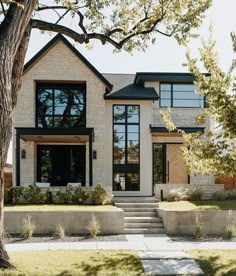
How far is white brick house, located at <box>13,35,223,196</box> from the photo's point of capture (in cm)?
2056

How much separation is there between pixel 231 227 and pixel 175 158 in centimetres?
877

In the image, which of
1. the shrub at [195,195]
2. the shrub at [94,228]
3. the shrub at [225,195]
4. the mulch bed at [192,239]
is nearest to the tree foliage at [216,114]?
the mulch bed at [192,239]

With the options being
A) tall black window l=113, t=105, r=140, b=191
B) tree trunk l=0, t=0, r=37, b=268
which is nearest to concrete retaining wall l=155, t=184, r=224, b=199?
tall black window l=113, t=105, r=140, b=191

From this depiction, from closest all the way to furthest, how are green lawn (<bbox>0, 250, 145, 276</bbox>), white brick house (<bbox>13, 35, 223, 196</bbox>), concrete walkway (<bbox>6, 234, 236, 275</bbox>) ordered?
green lawn (<bbox>0, 250, 145, 276</bbox>) < concrete walkway (<bbox>6, 234, 236, 275</bbox>) < white brick house (<bbox>13, 35, 223, 196</bbox>)

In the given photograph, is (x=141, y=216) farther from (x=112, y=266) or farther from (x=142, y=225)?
(x=112, y=266)

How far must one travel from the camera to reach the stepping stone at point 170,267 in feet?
28.6

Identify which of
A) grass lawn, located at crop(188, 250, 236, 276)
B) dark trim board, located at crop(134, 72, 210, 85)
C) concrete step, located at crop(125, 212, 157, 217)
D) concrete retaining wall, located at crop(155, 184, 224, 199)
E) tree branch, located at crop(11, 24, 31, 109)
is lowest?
grass lawn, located at crop(188, 250, 236, 276)

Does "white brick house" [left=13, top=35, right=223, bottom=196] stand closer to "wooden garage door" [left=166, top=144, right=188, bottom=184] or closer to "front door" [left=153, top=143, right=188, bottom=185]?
"front door" [left=153, top=143, right=188, bottom=185]

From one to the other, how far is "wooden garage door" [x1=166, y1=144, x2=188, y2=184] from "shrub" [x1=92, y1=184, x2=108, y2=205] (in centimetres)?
559

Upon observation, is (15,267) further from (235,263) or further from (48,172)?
(48,172)

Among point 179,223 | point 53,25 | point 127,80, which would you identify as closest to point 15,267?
point 53,25

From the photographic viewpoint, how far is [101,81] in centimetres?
2086

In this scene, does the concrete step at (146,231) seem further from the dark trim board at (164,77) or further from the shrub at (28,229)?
the dark trim board at (164,77)

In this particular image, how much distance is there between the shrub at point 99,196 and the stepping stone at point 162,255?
6.73 metres
